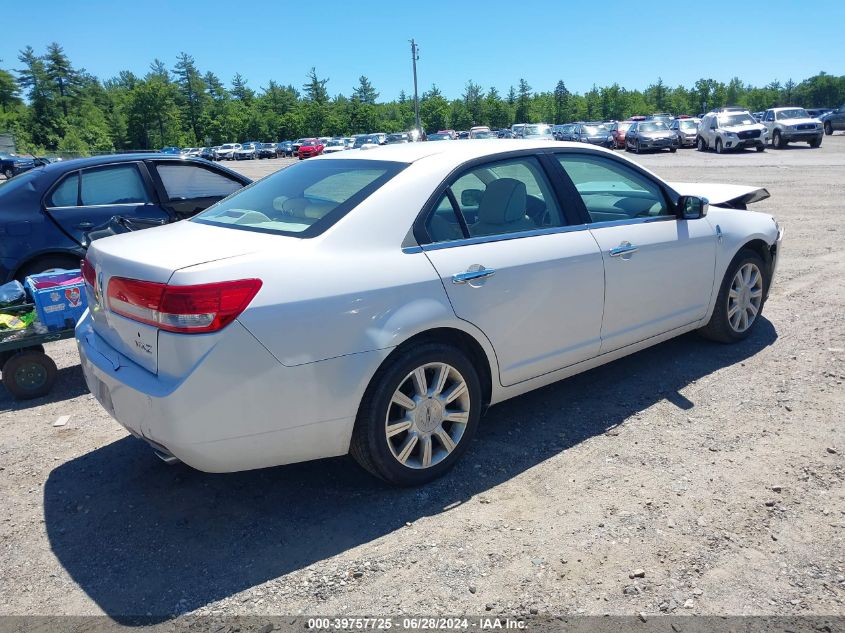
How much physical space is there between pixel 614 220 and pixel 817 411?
1.68 metres

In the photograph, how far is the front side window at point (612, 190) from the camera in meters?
4.25

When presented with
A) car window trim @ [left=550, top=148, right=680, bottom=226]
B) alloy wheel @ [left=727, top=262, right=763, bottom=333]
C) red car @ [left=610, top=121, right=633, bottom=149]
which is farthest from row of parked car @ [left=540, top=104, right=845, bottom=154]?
car window trim @ [left=550, top=148, right=680, bottom=226]

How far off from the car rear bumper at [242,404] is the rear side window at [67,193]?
3.98 m

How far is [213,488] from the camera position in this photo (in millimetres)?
3568

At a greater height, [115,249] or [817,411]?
[115,249]

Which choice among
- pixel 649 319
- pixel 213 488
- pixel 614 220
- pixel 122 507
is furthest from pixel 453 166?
pixel 122 507

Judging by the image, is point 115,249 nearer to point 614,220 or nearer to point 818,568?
point 614,220

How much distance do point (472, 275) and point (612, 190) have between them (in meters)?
1.73

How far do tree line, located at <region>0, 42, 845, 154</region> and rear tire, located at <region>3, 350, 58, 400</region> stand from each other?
233ft

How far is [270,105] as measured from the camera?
323 feet

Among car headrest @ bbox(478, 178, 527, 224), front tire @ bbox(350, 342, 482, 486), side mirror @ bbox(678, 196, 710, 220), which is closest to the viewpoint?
front tire @ bbox(350, 342, 482, 486)

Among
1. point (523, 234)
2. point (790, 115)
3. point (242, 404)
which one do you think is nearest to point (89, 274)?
point (242, 404)

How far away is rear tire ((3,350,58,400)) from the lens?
4.87m

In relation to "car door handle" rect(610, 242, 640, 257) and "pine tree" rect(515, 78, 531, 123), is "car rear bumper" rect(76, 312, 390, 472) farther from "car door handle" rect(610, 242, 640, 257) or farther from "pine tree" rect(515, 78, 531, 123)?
"pine tree" rect(515, 78, 531, 123)
